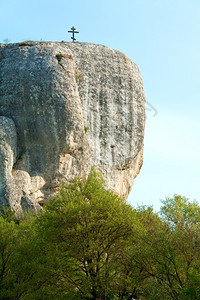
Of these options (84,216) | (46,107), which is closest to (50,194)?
(46,107)

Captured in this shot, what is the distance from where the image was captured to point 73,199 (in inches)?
928

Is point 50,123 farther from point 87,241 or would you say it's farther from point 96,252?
point 96,252

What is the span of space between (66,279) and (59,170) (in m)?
8.69

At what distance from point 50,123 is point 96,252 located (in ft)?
31.2

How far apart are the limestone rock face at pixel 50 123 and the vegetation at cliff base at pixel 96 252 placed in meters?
4.80

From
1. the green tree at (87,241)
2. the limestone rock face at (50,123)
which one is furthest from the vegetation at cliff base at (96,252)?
the limestone rock face at (50,123)

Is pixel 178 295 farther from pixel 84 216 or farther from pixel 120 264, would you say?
pixel 84 216

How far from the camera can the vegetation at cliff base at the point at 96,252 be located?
20.8m

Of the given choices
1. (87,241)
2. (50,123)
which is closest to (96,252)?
(87,241)

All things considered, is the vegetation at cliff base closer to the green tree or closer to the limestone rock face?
the green tree

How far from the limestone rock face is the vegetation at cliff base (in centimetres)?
480

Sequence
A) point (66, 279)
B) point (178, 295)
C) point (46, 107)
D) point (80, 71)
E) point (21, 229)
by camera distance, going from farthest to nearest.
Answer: point (80, 71) < point (46, 107) < point (21, 229) < point (66, 279) < point (178, 295)

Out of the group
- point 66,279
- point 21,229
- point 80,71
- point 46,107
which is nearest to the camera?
point 66,279

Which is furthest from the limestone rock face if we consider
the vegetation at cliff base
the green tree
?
the green tree
